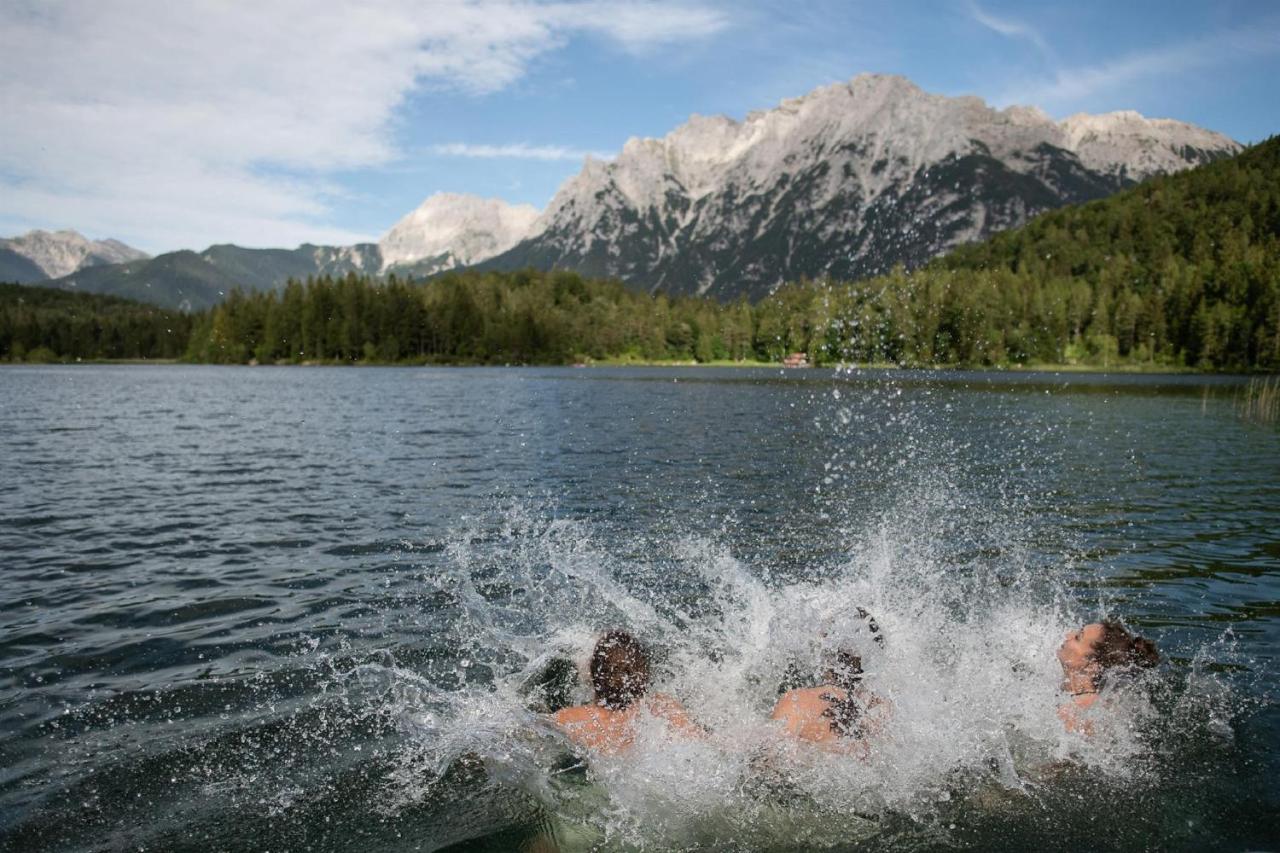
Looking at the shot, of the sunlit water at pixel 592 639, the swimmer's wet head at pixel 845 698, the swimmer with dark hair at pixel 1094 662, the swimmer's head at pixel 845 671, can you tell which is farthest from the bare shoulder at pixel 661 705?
the swimmer with dark hair at pixel 1094 662

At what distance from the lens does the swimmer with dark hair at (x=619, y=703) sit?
8.65m

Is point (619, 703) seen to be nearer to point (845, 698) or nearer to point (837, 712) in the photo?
point (837, 712)

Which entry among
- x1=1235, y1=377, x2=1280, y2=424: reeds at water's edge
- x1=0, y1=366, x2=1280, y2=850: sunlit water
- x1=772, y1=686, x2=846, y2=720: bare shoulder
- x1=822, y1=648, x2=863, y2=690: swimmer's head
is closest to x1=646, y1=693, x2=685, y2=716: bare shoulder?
x1=0, y1=366, x2=1280, y2=850: sunlit water

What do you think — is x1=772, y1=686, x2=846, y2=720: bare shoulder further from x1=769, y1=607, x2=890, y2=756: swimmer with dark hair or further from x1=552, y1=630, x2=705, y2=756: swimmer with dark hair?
x1=552, y1=630, x2=705, y2=756: swimmer with dark hair

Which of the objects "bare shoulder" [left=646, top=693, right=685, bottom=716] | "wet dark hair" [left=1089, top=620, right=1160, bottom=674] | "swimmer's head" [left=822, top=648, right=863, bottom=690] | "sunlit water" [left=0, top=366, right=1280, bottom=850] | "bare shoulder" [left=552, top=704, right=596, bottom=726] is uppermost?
"wet dark hair" [left=1089, top=620, right=1160, bottom=674]

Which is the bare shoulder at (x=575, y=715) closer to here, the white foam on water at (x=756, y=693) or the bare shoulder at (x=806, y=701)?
the white foam on water at (x=756, y=693)

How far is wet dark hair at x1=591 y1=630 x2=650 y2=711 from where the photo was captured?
8656mm

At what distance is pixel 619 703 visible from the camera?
865cm

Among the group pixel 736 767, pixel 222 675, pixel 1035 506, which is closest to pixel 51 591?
pixel 222 675

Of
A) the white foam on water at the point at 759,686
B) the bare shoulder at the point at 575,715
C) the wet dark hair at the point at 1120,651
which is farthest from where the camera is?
the wet dark hair at the point at 1120,651

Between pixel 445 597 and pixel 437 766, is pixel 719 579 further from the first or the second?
pixel 437 766

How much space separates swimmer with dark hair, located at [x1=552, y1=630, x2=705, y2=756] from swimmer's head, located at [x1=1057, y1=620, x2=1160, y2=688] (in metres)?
4.86

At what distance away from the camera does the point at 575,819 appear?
26.6 feet

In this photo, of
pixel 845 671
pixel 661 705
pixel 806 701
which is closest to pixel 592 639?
pixel 661 705
